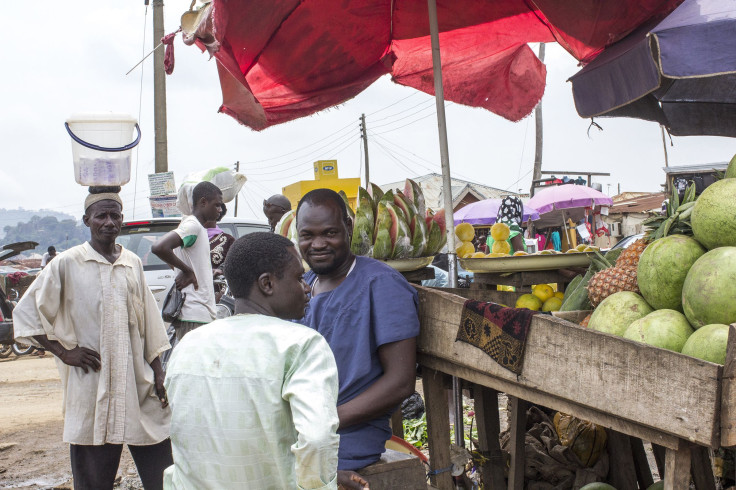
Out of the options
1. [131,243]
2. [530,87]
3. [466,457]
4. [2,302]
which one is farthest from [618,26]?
[2,302]

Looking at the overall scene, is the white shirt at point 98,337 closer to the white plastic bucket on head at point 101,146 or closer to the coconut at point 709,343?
the white plastic bucket on head at point 101,146

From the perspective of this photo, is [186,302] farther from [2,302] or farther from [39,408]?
[2,302]

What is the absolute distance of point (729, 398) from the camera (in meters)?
1.66

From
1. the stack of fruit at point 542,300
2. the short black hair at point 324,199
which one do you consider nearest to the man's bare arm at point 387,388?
the short black hair at point 324,199

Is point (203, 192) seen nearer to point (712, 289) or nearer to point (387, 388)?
point (387, 388)

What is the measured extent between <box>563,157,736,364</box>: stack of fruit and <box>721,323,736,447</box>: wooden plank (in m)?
0.15

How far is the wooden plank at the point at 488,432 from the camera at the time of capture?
3256 mm

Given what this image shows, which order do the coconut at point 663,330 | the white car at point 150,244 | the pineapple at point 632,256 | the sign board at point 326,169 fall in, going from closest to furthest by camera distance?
the coconut at point 663,330, the pineapple at point 632,256, the sign board at point 326,169, the white car at point 150,244

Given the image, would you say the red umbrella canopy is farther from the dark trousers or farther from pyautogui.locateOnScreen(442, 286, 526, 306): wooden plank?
the dark trousers

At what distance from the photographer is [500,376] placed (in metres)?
2.40

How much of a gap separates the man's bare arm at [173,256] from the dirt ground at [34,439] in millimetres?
1699

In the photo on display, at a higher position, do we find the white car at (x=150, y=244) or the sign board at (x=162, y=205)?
the sign board at (x=162, y=205)

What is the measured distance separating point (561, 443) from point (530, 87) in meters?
2.93

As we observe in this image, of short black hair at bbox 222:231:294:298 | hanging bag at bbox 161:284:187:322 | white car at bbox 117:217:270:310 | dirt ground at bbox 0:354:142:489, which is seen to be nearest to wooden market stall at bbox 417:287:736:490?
short black hair at bbox 222:231:294:298
